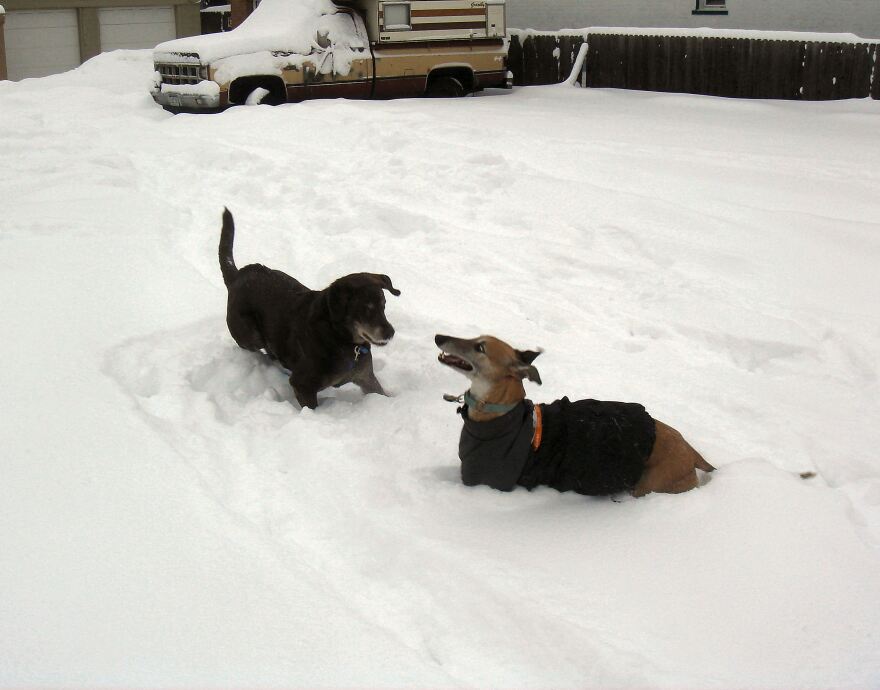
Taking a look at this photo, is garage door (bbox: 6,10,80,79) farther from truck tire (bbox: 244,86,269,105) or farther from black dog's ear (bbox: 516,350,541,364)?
black dog's ear (bbox: 516,350,541,364)

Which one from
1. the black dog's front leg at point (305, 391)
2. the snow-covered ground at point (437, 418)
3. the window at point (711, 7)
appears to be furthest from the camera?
the window at point (711, 7)

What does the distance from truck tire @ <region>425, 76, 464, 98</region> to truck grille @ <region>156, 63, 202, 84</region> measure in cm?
407

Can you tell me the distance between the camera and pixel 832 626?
3.21m

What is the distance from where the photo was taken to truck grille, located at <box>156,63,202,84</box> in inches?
520

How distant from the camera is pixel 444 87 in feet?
50.2

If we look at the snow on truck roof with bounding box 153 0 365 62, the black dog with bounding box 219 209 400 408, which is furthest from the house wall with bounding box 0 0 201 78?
the black dog with bounding box 219 209 400 408

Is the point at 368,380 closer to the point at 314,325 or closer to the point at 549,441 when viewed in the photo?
the point at 314,325

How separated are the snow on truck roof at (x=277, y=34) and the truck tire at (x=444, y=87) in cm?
164

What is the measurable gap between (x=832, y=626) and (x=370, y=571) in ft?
5.84

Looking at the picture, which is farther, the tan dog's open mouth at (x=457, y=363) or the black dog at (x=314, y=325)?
the black dog at (x=314, y=325)

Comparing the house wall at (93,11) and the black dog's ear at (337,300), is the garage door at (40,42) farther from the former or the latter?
the black dog's ear at (337,300)

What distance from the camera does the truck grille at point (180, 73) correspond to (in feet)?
43.3

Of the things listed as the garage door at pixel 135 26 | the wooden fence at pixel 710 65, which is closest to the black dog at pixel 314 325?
the wooden fence at pixel 710 65

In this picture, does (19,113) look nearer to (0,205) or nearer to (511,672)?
(0,205)
